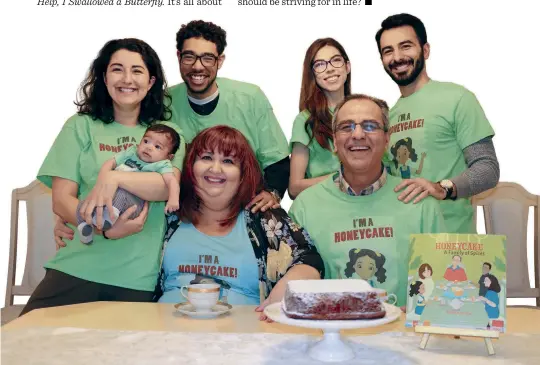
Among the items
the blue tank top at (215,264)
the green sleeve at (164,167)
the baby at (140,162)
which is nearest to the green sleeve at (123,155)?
the baby at (140,162)

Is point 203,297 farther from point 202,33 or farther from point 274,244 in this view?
point 202,33

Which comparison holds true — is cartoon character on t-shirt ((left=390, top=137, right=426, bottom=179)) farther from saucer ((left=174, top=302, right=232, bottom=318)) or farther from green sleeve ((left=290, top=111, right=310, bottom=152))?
saucer ((left=174, top=302, right=232, bottom=318))

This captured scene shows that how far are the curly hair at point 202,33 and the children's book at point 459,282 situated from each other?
1853 mm

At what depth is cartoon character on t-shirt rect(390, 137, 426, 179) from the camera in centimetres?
287

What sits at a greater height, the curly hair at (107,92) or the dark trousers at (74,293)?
the curly hair at (107,92)

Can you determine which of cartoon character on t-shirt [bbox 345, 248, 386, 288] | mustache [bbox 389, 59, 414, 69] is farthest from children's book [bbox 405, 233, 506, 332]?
mustache [bbox 389, 59, 414, 69]

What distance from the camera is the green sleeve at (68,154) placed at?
9.01 ft

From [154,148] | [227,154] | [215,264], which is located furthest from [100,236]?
[227,154]

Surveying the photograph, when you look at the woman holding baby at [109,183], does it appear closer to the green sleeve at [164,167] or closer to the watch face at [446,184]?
the green sleeve at [164,167]

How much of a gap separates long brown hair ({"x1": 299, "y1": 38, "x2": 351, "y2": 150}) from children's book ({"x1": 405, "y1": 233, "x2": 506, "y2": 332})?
1421 mm

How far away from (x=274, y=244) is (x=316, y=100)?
941 millimetres

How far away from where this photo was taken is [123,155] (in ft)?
8.79

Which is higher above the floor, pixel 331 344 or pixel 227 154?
pixel 227 154

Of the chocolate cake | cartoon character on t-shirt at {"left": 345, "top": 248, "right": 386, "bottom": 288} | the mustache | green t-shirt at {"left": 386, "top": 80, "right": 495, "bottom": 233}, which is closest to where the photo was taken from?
the chocolate cake
